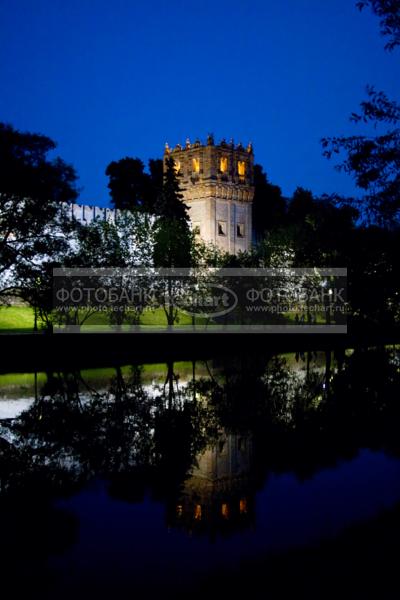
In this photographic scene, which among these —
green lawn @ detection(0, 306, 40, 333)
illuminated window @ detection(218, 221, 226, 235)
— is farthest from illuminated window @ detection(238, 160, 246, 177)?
green lawn @ detection(0, 306, 40, 333)

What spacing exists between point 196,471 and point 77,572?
8.74 ft

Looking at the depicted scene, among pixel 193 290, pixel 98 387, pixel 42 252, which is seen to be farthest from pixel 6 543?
pixel 193 290

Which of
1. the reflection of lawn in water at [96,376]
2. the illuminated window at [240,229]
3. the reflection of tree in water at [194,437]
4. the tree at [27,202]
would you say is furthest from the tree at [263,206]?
the reflection of tree in water at [194,437]

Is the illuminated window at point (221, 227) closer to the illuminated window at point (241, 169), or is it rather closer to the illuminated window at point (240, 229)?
the illuminated window at point (240, 229)

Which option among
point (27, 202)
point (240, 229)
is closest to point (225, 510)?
point (27, 202)

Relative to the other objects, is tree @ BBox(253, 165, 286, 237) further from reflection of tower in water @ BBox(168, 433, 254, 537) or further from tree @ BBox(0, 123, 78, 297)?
reflection of tower in water @ BBox(168, 433, 254, 537)

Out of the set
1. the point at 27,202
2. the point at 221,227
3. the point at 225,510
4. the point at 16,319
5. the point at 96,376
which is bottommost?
the point at 225,510

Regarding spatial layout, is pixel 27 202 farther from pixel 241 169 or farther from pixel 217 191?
pixel 241 169

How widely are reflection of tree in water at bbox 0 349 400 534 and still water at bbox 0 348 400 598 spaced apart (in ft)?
0.08

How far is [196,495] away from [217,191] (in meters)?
70.4

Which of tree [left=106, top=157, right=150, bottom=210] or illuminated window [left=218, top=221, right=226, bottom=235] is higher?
tree [left=106, top=157, right=150, bottom=210]

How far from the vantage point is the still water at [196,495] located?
416cm

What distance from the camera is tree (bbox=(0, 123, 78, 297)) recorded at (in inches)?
955

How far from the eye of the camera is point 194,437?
870 centimetres
